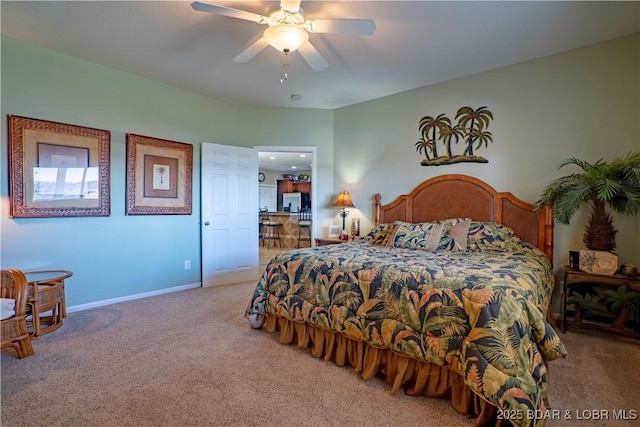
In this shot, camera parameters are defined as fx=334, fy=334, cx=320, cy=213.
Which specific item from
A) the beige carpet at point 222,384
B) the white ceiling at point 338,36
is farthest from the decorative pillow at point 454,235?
the white ceiling at point 338,36

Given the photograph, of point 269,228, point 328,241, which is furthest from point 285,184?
point 328,241

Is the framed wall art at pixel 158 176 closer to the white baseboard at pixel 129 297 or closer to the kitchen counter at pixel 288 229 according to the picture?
the white baseboard at pixel 129 297

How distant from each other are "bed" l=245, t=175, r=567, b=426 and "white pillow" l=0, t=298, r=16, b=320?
63.7 inches

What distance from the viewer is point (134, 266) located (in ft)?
13.0

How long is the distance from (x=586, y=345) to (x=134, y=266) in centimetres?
454

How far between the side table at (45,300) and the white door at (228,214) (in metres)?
1.72

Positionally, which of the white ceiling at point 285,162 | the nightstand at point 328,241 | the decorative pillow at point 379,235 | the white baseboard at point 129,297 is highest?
the white ceiling at point 285,162

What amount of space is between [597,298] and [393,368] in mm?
2285

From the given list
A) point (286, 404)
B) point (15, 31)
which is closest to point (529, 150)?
point (286, 404)

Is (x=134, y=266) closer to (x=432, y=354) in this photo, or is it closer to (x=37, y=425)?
(x=37, y=425)

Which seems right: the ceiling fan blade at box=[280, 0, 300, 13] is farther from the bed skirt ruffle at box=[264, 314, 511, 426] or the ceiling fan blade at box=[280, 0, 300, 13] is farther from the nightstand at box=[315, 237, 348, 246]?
the nightstand at box=[315, 237, 348, 246]

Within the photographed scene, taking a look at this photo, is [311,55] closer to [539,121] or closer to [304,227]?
[539,121]

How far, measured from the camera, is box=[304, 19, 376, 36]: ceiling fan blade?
2.16 m

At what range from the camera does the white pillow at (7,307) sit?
220cm
